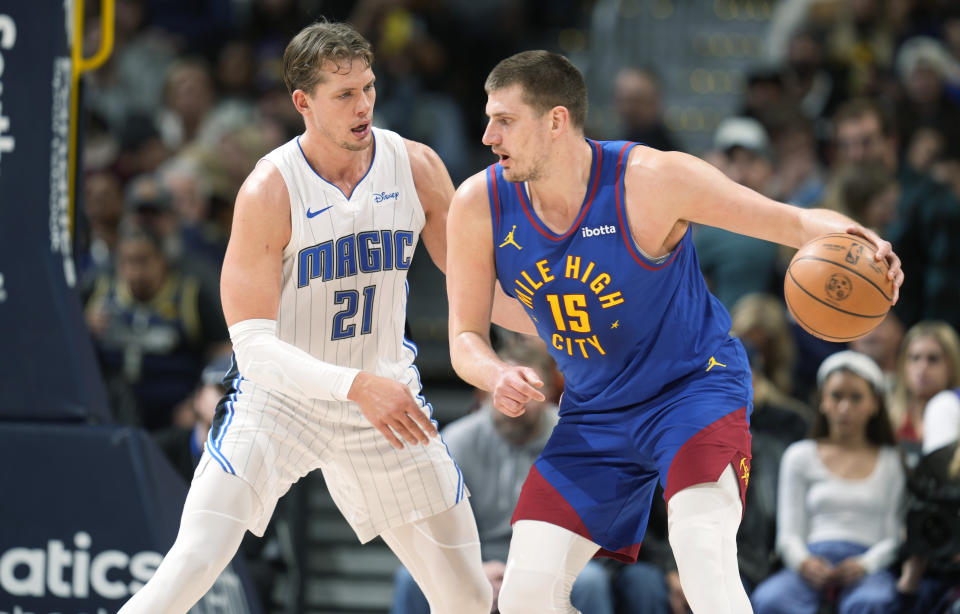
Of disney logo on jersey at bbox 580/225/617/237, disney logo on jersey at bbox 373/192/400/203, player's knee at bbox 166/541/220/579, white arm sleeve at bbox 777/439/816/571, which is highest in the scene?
disney logo on jersey at bbox 373/192/400/203

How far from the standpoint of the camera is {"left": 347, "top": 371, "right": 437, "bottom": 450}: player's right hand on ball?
4148mm

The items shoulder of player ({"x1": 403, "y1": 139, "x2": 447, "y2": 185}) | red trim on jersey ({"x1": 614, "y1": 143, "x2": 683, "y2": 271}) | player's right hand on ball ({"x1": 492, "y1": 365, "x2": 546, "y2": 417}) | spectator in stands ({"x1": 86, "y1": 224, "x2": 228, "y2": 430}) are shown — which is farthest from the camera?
spectator in stands ({"x1": 86, "y1": 224, "x2": 228, "y2": 430})

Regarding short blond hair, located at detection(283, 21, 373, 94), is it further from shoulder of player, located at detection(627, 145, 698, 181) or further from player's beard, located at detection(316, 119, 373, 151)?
shoulder of player, located at detection(627, 145, 698, 181)

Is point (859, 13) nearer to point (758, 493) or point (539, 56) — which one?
point (758, 493)

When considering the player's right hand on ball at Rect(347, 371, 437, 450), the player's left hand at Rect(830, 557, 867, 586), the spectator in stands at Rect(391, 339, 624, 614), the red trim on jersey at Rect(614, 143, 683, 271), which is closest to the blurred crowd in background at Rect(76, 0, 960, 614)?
the player's left hand at Rect(830, 557, 867, 586)

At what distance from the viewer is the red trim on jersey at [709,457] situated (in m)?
4.20

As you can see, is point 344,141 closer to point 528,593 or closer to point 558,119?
point 558,119

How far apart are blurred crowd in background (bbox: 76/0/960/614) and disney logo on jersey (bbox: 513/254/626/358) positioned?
2152mm

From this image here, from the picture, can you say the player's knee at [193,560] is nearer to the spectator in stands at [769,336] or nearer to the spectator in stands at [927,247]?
the spectator in stands at [769,336]

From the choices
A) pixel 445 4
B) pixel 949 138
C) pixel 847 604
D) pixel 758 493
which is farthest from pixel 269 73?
pixel 847 604

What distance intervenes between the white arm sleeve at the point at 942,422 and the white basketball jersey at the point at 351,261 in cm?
287

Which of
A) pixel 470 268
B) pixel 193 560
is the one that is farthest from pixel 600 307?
pixel 193 560

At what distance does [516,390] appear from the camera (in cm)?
399

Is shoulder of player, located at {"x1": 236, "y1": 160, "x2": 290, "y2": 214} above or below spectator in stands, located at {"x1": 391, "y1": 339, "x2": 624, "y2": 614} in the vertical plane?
above
